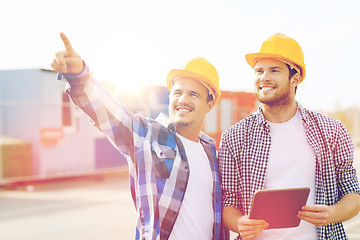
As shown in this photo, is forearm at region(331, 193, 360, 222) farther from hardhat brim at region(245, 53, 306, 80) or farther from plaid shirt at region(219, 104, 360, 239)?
hardhat brim at region(245, 53, 306, 80)

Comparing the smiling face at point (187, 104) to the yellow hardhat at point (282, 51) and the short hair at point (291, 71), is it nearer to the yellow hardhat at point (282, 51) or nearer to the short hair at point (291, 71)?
the yellow hardhat at point (282, 51)

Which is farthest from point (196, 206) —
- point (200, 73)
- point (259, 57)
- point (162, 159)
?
point (259, 57)

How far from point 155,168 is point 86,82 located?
60cm

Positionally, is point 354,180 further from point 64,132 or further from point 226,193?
point 64,132

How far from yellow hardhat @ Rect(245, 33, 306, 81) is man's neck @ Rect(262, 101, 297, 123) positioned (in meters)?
Answer: 0.24

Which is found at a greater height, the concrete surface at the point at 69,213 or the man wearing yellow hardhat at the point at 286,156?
the man wearing yellow hardhat at the point at 286,156

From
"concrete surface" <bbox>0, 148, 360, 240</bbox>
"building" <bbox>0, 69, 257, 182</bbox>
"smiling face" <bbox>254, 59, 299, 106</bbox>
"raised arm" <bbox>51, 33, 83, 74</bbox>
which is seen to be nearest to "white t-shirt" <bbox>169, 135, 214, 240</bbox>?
"smiling face" <bbox>254, 59, 299, 106</bbox>

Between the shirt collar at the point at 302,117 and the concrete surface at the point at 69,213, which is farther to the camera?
the concrete surface at the point at 69,213

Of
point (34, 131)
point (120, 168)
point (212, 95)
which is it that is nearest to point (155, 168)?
point (212, 95)

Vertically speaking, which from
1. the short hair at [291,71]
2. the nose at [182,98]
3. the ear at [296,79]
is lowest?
the nose at [182,98]

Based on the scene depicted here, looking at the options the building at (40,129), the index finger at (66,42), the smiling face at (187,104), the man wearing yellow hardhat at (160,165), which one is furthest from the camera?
the building at (40,129)

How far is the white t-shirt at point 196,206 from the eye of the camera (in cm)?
253

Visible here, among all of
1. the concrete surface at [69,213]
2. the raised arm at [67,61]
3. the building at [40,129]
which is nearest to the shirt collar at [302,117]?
the raised arm at [67,61]

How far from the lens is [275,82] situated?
2.64 m
